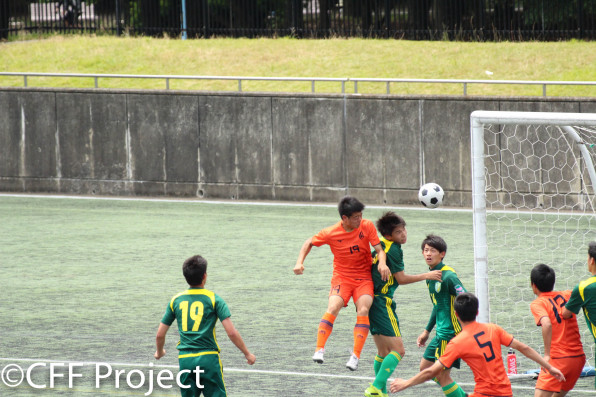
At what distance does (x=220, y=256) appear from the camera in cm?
1564

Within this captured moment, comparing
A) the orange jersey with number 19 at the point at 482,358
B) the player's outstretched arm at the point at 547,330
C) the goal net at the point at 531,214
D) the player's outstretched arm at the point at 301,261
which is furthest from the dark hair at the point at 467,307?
the goal net at the point at 531,214

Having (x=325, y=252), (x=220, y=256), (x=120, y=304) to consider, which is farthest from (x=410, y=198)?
(x=120, y=304)

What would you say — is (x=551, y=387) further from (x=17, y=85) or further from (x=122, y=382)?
(x=17, y=85)

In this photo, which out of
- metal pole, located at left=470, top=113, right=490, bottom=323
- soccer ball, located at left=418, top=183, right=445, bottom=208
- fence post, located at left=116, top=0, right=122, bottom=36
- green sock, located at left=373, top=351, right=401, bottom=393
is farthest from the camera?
fence post, located at left=116, top=0, right=122, bottom=36

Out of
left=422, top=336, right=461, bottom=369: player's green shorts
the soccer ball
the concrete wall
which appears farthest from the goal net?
left=422, top=336, right=461, bottom=369: player's green shorts

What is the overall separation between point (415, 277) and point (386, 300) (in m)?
0.55

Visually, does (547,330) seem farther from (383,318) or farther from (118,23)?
(118,23)

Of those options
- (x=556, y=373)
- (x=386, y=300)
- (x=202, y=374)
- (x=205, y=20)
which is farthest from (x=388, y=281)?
(x=205, y=20)

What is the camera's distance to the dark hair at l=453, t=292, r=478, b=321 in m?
6.86

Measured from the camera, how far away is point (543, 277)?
789cm

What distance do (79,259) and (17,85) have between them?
33.8 feet

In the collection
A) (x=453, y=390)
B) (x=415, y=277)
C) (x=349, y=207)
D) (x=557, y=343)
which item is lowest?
(x=453, y=390)

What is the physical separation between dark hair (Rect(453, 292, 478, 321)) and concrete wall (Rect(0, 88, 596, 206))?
1287 centimetres

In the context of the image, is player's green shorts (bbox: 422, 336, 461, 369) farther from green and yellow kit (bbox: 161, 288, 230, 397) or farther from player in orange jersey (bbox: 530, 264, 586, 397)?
green and yellow kit (bbox: 161, 288, 230, 397)
